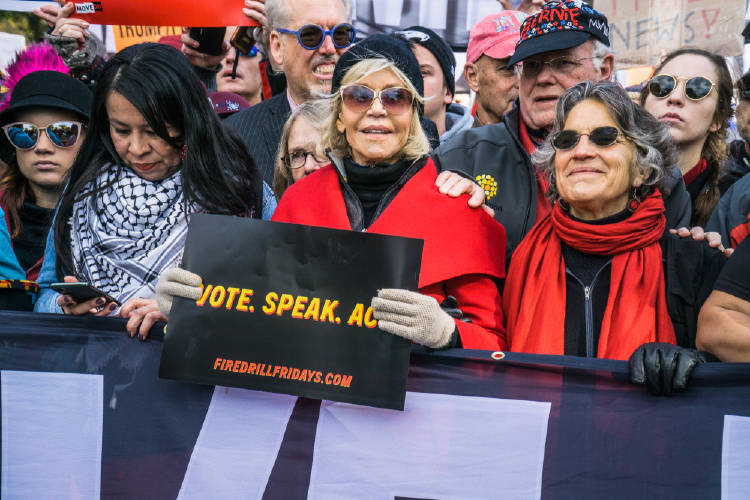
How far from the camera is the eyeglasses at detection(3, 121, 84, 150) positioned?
4652 millimetres

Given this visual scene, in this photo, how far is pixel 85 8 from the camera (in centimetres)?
529

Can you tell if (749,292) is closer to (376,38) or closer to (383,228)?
(383,228)

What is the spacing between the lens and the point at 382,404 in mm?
2812

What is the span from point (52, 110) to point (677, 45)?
430 centimetres

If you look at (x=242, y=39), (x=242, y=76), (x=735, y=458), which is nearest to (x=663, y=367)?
(x=735, y=458)

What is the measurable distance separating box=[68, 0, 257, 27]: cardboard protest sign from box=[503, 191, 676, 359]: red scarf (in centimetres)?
275

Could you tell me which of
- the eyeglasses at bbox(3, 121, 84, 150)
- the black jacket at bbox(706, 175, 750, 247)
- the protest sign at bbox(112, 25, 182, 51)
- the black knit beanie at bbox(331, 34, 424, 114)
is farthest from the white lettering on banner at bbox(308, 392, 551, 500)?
the protest sign at bbox(112, 25, 182, 51)

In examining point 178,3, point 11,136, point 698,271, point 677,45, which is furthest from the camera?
point 677,45

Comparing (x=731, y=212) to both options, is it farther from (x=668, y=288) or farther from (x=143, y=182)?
(x=143, y=182)

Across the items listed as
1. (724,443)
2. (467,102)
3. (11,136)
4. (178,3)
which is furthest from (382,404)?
(467,102)

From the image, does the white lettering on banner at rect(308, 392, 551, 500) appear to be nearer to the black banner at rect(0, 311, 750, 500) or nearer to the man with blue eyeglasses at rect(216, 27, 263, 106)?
the black banner at rect(0, 311, 750, 500)

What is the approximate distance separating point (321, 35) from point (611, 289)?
263 cm

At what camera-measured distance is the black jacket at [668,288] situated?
3.21m

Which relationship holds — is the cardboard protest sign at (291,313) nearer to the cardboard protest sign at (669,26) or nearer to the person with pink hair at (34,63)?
the person with pink hair at (34,63)
